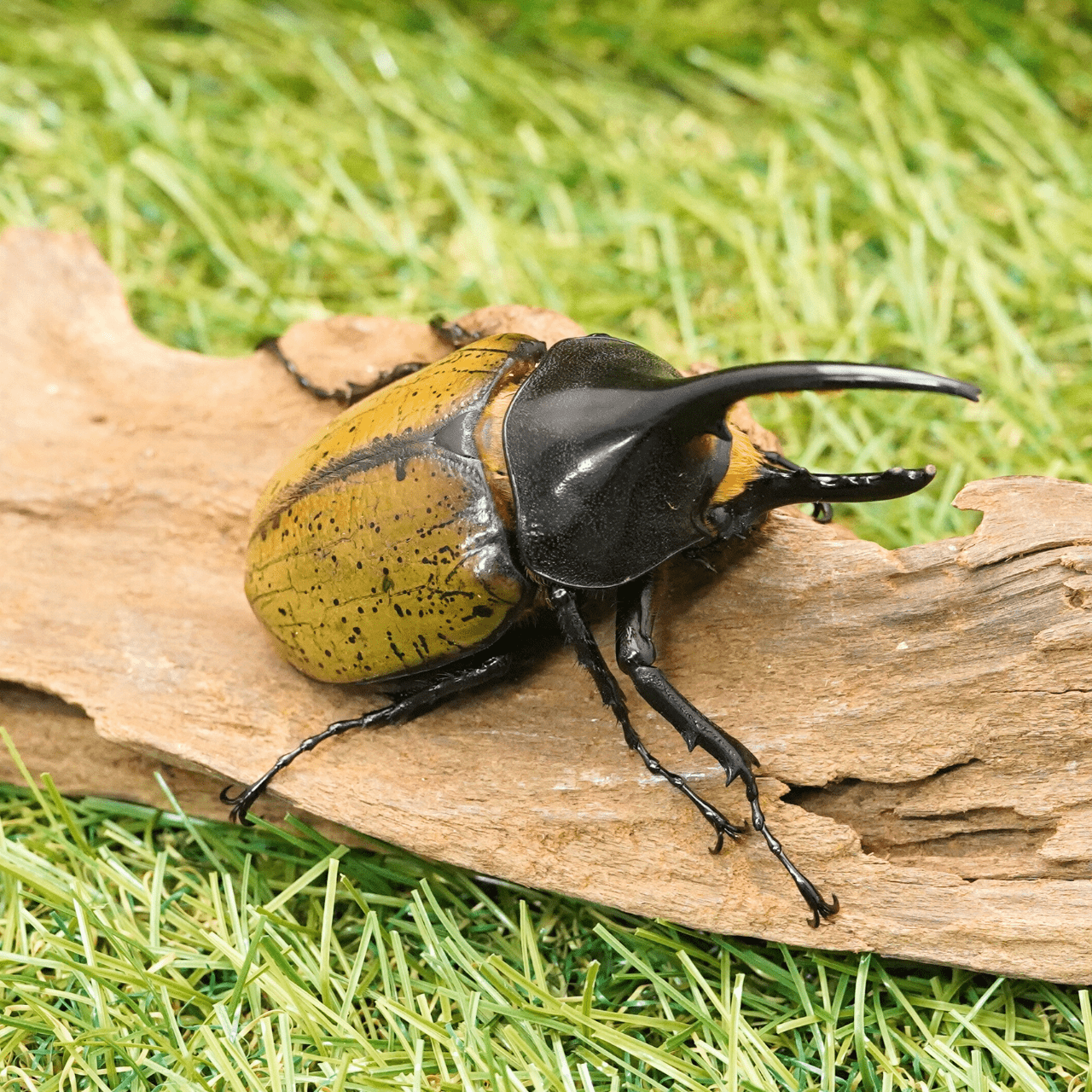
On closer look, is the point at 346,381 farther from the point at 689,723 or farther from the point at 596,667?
the point at 689,723

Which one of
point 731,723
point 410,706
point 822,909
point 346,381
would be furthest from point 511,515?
point 822,909

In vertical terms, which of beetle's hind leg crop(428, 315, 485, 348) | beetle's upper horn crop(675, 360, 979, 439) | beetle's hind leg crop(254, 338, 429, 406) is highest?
beetle's upper horn crop(675, 360, 979, 439)

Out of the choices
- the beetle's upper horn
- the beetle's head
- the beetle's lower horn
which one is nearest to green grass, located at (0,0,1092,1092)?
the beetle's head

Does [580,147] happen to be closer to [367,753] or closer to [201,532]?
[201,532]

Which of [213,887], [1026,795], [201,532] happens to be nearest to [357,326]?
[201,532]

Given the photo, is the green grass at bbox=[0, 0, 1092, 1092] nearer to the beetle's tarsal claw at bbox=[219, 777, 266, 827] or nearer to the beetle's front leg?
the beetle's tarsal claw at bbox=[219, 777, 266, 827]

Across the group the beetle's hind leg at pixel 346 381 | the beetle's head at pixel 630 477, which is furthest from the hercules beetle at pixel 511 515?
the beetle's hind leg at pixel 346 381
